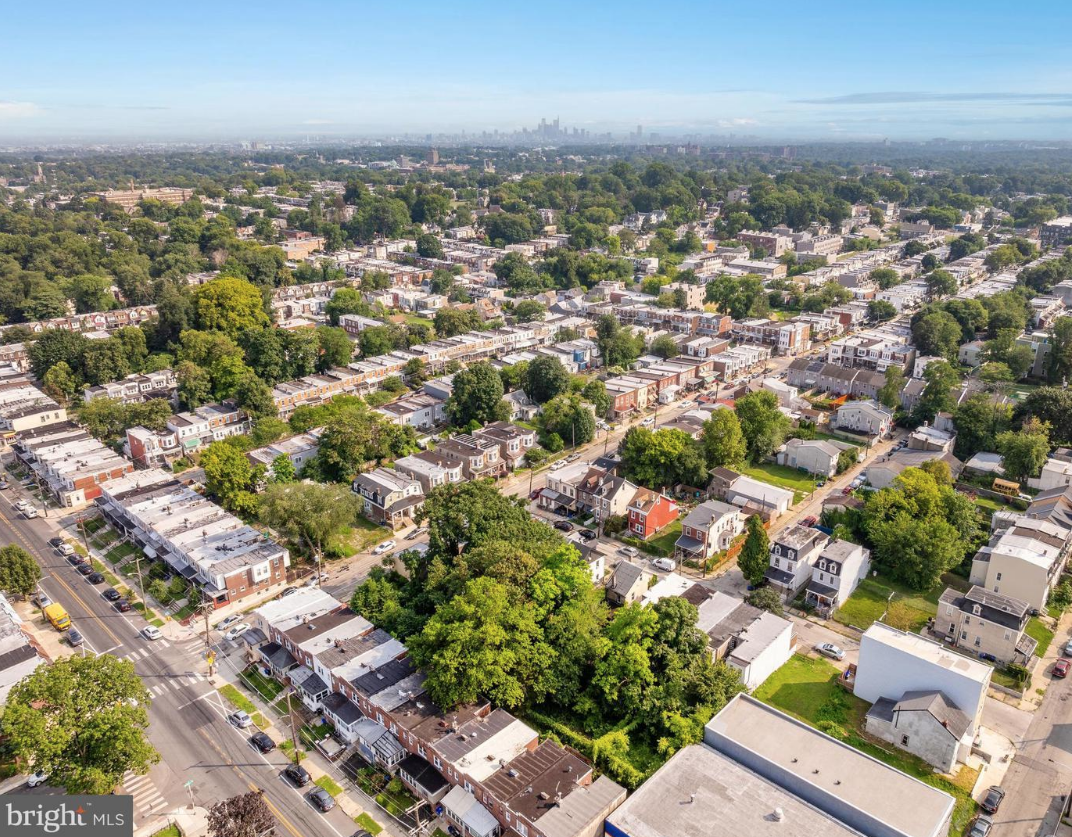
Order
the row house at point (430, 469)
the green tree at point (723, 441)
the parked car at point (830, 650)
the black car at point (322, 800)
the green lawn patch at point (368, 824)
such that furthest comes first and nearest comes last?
the green tree at point (723, 441)
the row house at point (430, 469)
the parked car at point (830, 650)
the black car at point (322, 800)
the green lawn patch at point (368, 824)

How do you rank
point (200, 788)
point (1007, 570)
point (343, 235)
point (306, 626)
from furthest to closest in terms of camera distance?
point (343, 235) → point (1007, 570) → point (306, 626) → point (200, 788)

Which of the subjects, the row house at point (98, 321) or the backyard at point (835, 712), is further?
the row house at point (98, 321)

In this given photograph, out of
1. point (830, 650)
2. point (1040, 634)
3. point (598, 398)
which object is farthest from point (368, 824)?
point (598, 398)

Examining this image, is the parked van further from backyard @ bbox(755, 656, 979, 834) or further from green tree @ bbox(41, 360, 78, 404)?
backyard @ bbox(755, 656, 979, 834)

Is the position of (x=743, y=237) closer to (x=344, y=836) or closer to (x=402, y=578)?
(x=402, y=578)

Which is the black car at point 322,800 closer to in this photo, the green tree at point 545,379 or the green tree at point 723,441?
the green tree at point 723,441

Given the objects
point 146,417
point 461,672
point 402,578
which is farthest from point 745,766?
point 146,417

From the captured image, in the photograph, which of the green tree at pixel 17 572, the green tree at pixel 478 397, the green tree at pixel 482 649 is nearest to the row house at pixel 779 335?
the green tree at pixel 478 397
